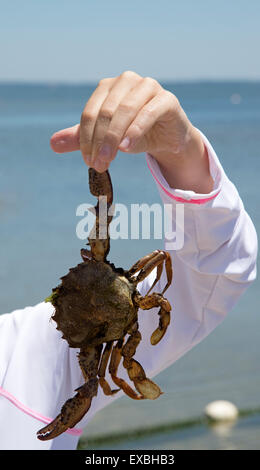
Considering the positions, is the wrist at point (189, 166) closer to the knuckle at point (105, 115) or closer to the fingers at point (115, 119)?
the fingers at point (115, 119)

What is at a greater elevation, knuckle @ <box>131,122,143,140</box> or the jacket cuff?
the jacket cuff

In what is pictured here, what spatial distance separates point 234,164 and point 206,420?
8604mm

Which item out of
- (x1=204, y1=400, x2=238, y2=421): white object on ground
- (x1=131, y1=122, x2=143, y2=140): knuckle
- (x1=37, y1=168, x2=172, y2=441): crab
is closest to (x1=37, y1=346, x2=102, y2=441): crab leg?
(x1=37, y1=168, x2=172, y2=441): crab

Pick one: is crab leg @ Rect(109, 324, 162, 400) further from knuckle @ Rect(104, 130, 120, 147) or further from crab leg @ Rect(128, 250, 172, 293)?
knuckle @ Rect(104, 130, 120, 147)

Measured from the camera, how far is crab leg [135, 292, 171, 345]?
182 centimetres

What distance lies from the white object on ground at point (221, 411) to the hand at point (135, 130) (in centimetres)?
355

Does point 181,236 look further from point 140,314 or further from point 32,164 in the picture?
point 32,164

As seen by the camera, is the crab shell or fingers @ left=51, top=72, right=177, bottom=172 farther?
the crab shell

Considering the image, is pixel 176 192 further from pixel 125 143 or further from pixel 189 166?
pixel 125 143

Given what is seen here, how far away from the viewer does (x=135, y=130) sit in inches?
65.1

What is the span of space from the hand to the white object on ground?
11.6 ft

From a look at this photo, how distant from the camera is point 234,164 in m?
13.3

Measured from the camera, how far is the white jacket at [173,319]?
2.06m

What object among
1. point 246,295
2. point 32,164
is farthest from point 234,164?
point 246,295
